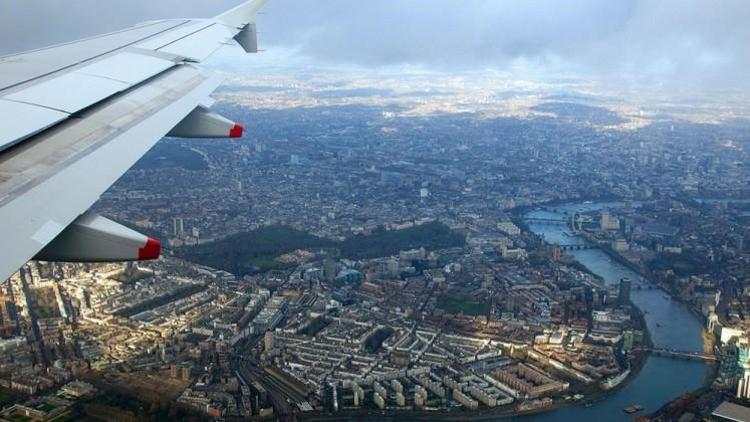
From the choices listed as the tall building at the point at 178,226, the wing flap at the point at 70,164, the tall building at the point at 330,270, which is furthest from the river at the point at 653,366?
the tall building at the point at 178,226

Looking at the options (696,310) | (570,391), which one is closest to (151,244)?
(570,391)

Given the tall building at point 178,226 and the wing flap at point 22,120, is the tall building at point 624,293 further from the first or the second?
the wing flap at point 22,120

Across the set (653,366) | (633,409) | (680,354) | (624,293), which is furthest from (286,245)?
(633,409)

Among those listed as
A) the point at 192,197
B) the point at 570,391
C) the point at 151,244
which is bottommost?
the point at 570,391

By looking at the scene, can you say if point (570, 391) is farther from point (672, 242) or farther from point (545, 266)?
point (672, 242)

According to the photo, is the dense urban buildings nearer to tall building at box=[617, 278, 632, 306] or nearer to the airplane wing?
tall building at box=[617, 278, 632, 306]

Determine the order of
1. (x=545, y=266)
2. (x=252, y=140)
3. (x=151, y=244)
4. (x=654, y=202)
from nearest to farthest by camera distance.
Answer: (x=151, y=244) < (x=545, y=266) < (x=654, y=202) < (x=252, y=140)

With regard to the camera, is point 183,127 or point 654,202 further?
point 654,202
